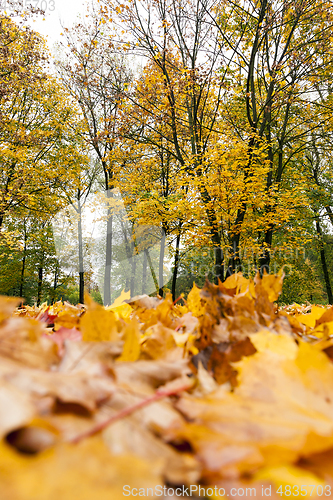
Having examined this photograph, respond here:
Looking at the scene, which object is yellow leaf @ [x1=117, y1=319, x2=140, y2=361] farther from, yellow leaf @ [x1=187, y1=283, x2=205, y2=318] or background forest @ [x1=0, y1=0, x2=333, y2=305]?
background forest @ [x1=0, y1=0, x2=333, y2=305]

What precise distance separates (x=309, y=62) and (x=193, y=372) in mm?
8453

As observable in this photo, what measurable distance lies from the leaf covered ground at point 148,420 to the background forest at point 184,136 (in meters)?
5.26

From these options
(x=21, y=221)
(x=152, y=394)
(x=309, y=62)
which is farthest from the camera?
(x=21, y=221)

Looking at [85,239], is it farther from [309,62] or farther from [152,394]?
[152,394]

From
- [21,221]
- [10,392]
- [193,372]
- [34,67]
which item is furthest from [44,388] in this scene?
[21,221]

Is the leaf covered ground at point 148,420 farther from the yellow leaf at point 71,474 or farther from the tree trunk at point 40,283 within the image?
the tree trunk at point 40,283

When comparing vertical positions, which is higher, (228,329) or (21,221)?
(21,221)

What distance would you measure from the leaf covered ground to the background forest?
5262 millimetres

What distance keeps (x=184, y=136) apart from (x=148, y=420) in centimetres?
964

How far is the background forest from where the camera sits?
249 inches

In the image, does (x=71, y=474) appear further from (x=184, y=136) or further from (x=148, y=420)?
(x=184, y=136)

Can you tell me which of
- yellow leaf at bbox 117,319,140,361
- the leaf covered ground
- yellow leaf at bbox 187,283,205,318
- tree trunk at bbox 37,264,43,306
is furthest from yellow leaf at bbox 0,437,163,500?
tree trunk at bbox 37,264,43,306

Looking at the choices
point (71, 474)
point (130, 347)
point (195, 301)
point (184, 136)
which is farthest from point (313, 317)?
point (184, 136)

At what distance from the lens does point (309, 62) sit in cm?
645
